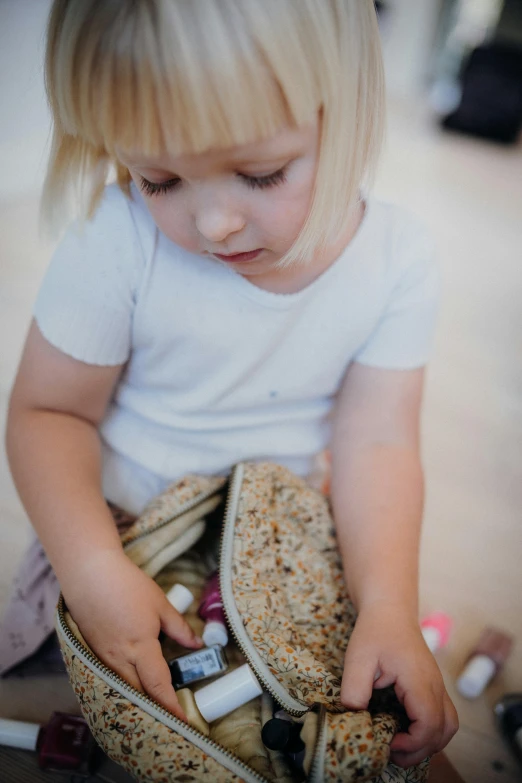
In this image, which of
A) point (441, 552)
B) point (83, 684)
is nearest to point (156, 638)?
point (83, 684)

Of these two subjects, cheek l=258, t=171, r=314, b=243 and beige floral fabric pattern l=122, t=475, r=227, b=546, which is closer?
cheek l=258, t=171, r=314, b=243

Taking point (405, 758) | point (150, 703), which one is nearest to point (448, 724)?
point (405, 758)

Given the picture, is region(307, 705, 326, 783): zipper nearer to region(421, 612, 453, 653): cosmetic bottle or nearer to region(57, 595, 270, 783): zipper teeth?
region(57, 595, 270, 783): zipper teeth

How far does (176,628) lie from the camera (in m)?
0.59

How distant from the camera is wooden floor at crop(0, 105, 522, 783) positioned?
0.82m

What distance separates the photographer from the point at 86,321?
604 millimetres

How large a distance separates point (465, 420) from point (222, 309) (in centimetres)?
74

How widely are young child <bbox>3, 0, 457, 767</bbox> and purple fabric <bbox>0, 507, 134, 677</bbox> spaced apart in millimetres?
104

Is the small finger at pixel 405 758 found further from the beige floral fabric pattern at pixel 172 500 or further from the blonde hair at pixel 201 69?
the blonde hair at pixel 201 69

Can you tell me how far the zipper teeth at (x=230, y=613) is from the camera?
55 centimetres

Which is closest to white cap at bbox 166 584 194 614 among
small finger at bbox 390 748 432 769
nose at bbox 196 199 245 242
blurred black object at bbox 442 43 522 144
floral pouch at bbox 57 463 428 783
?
floral pouch at bbox 57 463 428 783

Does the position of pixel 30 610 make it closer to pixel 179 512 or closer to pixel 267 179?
pixel 179 512

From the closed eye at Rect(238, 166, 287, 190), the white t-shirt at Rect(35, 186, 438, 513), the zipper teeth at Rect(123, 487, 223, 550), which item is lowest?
the zipper teeth at Rect(123, 487, 223, 550)

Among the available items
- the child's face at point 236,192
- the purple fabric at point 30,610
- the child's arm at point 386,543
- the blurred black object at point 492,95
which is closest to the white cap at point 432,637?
the child's arm at point 386,543
